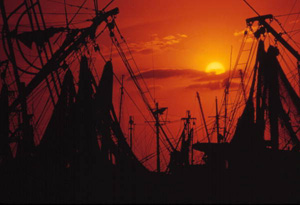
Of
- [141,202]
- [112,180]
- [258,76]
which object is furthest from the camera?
[258,76]

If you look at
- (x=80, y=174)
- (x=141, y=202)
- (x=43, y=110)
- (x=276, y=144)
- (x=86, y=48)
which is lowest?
(x=141, y=202)

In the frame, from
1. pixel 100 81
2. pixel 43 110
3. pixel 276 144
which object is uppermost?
pixel 100 81

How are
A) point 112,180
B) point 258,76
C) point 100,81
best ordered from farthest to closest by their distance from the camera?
point 258,76, point 100,81, point 112,180

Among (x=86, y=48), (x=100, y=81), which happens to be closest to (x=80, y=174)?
(x=100, y=81)

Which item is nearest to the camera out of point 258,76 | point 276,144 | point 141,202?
point 141,202

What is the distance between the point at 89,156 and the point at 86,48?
6.27 meters

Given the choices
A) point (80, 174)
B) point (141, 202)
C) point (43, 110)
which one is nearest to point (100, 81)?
point (43, 110)

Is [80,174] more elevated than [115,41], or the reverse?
[115,41]

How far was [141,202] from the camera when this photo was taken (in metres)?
17.0

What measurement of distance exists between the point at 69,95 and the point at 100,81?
2192mm

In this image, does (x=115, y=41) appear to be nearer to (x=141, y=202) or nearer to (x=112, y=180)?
(x=112, y=180)

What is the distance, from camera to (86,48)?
20656 millimetres

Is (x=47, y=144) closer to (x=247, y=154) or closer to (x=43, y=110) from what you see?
(x=43, y=110)

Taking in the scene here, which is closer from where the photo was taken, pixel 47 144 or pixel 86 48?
pixel 47 144
